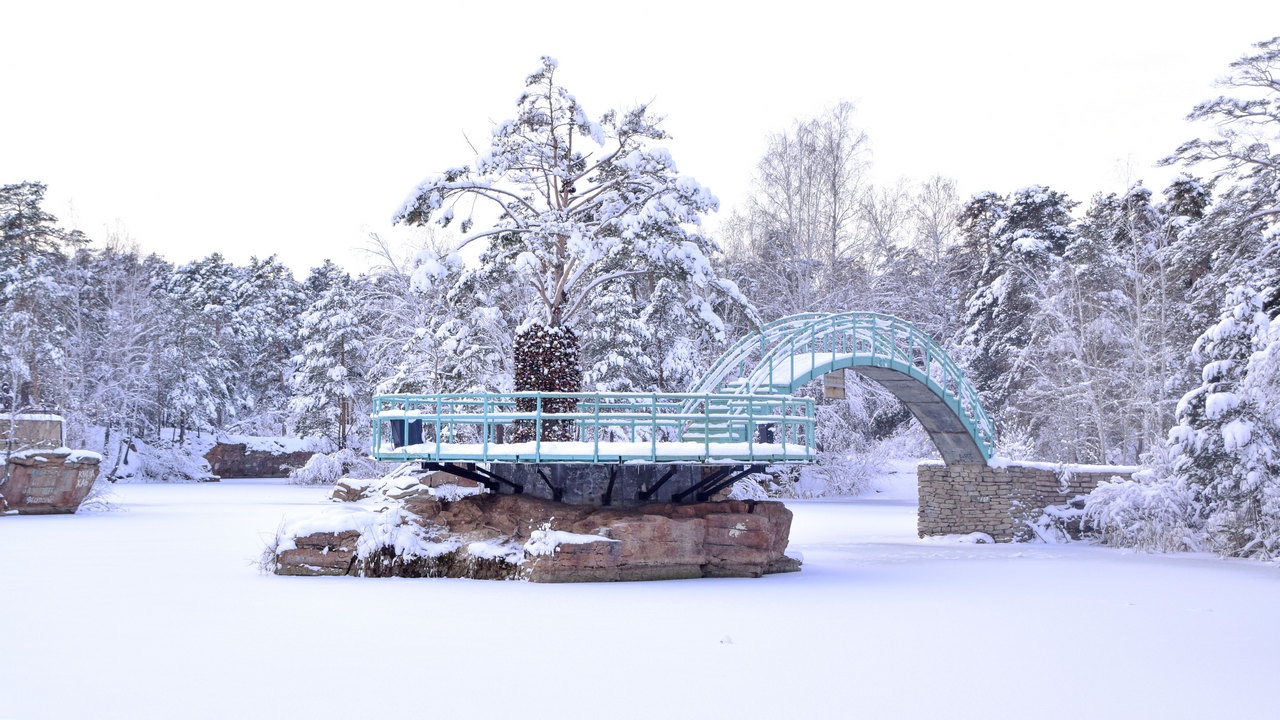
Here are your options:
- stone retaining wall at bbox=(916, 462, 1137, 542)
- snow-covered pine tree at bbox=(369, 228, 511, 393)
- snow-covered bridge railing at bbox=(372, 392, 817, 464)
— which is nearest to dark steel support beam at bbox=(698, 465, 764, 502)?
snow-covered bridge railing at bbox=(372, 392, 817, 464)

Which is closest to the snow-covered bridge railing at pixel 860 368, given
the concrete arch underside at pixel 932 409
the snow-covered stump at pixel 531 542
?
the concrete arch underside at pixel 932 409

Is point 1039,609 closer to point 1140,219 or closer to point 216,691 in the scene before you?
point 216,691

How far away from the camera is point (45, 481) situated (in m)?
29.1

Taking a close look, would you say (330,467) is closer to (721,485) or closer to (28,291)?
(28,291)

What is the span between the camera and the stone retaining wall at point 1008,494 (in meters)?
25.6

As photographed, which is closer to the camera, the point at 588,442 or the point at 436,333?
the point at 588,442

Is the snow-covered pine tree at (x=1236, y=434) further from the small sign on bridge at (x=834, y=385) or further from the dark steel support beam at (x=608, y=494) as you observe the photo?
the dark steel support beam at (x=608, y=494)

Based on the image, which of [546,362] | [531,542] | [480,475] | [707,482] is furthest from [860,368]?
[531,542]

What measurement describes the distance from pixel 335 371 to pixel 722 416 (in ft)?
123

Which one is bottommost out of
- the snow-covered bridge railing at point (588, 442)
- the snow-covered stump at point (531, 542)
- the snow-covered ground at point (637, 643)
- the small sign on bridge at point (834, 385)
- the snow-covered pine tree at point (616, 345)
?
the snow-covered ground at point (637, 643)

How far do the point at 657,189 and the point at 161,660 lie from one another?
48.9ft

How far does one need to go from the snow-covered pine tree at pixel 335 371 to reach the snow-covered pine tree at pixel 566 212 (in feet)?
96.4

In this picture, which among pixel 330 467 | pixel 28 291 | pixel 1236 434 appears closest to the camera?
pixel 1236 434

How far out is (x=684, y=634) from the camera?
1148cm
